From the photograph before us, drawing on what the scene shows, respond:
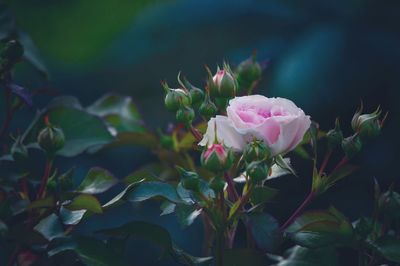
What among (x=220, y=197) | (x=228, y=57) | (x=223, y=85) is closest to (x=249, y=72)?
(x=223, y=85)

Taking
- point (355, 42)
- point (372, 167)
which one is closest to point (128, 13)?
point (355, 42)

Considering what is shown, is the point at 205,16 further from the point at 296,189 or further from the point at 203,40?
the point at 296,189

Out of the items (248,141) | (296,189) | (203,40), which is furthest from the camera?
(203,40)

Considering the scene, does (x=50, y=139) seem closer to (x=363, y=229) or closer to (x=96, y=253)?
(x=96, y=253)

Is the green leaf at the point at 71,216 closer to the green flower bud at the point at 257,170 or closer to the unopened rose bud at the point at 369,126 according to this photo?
the green flower bud at the point at 257,170

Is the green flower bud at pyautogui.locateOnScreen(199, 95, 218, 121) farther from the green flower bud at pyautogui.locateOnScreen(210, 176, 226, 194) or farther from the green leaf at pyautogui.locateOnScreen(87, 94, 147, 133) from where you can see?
the green leaf at pyautogui.locateOnScreen(87, 94, 147, 133)
